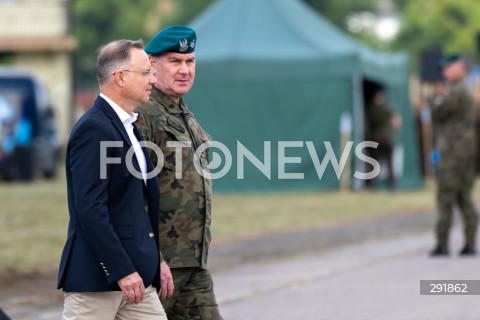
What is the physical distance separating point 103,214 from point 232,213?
1529 centimetres

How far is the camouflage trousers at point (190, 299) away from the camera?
19.1ft

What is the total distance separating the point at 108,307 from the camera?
206 inches

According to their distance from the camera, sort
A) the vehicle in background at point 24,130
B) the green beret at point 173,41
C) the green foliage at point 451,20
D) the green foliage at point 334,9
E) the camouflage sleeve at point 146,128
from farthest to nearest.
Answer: the green foliage at point 334,9 → the green foliage at point 451,20 → the vehicle in background at point 24,130 → the green beret at point 173,41 → the camouflage sleeve at point 146,128

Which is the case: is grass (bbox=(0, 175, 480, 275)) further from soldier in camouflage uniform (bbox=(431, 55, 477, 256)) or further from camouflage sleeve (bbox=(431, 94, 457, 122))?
camouflage sleeve (bbox=(431, 94, 457, 122))

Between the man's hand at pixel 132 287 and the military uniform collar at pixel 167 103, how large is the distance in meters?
0.98

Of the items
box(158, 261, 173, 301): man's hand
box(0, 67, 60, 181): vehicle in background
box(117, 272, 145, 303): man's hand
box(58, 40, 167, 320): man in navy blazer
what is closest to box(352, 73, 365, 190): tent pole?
box(0, 67, 60, 181): vehicle in background

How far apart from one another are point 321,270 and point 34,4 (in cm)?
4103

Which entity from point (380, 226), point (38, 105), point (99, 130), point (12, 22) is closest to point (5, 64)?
point (12, 22)

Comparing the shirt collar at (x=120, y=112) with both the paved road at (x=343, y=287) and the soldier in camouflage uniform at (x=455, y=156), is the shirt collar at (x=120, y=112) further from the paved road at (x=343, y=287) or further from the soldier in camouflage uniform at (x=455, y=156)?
the soldier in camouflage uniform at (x=455, y=156)

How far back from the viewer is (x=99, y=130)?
5.20 m

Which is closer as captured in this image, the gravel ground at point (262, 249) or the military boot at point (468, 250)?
the gravel ground at point (262, 249)

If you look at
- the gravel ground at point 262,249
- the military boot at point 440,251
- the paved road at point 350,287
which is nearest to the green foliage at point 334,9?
the gravel ground at point 262,249

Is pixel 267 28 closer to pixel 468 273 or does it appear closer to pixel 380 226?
pixel 380 226

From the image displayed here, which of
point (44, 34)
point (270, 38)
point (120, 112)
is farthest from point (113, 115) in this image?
point (44, 34)
